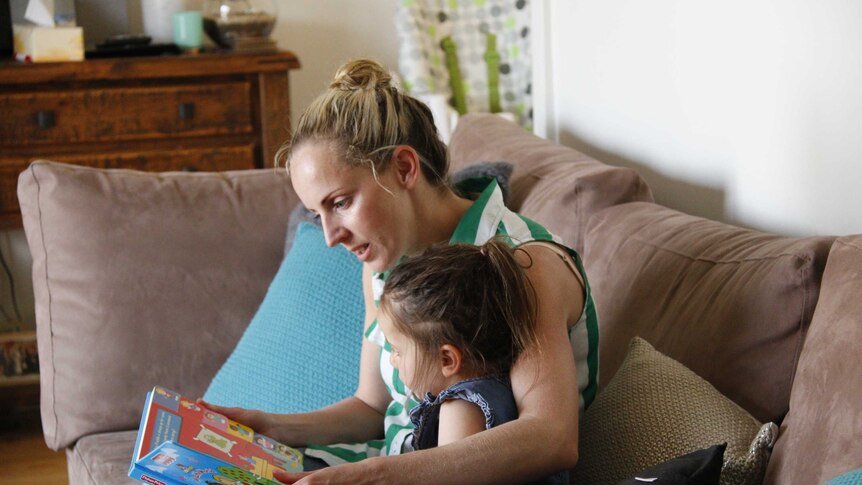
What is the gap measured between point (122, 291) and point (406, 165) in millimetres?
860

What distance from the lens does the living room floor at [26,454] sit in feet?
10.1

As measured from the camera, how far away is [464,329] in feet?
4.13

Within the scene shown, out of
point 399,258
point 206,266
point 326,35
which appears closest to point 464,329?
point 399,258

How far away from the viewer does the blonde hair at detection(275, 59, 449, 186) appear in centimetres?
149

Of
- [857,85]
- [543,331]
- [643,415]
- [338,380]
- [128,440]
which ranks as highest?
[857,85]

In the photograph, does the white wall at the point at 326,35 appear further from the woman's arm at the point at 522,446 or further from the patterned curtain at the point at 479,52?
the woman's arm at the point at 522,446

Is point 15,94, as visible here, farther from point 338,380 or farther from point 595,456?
point 595,456

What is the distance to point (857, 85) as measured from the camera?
4.71ft

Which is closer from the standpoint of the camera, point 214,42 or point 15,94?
point 15,94

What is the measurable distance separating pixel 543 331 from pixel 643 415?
162 mm

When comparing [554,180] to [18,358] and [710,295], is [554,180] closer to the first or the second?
[710,295]

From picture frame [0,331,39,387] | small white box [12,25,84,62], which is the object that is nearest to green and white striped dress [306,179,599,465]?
small white box [12,25,84,62]

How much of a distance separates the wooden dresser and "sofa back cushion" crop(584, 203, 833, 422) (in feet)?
5.29

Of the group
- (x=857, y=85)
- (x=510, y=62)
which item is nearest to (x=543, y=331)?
(x=857, y=85)
